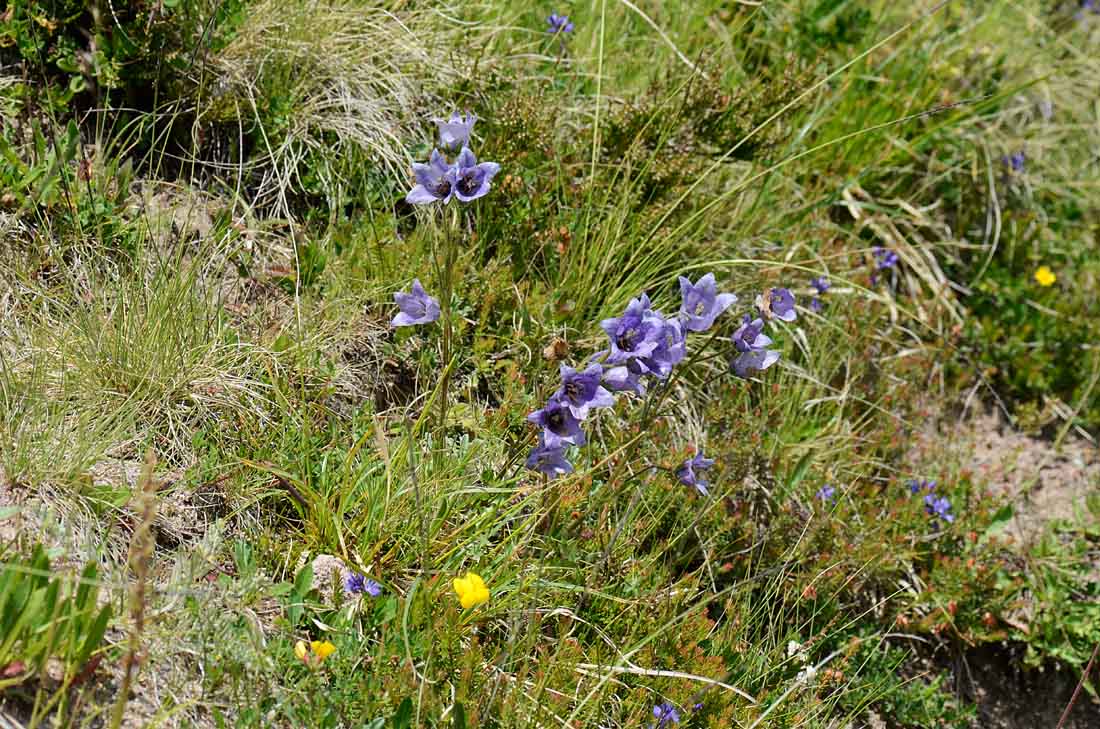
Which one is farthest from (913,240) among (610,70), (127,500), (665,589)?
(127,500)

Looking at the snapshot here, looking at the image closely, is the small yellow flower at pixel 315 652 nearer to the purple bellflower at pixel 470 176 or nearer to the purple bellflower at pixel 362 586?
the purple bellflower at pixel 362 586

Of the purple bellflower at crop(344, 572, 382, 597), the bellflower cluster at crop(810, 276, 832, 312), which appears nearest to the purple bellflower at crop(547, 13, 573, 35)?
the bellflower cluster at crop(810, 276, 832, 312)

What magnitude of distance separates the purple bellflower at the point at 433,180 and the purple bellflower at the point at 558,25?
1.66m

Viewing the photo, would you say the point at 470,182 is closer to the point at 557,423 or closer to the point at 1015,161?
the point at 557,423

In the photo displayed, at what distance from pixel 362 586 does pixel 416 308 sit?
0.73 meters

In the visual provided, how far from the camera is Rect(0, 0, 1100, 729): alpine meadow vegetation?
2.49 meters

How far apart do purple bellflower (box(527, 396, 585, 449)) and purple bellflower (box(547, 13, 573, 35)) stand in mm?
2021

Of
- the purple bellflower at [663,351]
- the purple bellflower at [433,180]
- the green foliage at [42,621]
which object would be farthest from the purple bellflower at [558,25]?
the green foliage at [42,621]

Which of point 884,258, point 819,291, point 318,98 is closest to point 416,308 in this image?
point 318,98

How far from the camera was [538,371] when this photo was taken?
3182 mm

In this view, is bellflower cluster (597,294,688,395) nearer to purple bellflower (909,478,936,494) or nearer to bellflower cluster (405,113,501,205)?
bellflower cluster (405,113,501,205)

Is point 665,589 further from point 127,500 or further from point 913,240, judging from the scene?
point 913,240

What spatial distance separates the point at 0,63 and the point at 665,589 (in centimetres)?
272

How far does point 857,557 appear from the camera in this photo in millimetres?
3469
